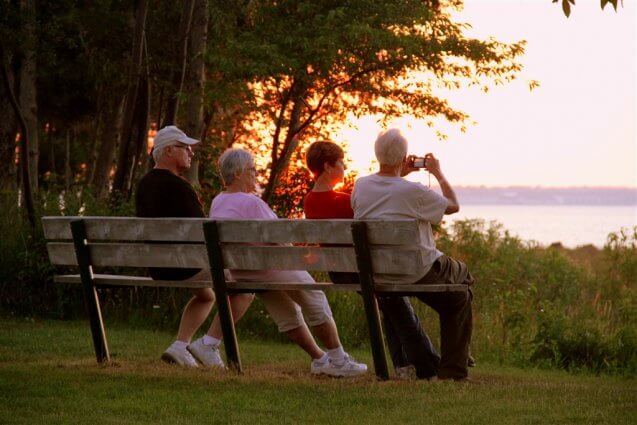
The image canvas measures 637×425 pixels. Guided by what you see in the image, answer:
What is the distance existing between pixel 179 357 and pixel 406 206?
1.85m

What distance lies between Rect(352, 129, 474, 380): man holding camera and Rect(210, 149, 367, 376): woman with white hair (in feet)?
1.93

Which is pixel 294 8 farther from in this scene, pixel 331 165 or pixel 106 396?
pixel 106 396

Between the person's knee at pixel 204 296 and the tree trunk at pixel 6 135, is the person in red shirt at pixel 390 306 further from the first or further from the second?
the tree trunk at pixel 6 135

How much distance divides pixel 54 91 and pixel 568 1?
82.6 feet

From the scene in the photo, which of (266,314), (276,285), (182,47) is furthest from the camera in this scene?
(182,47)

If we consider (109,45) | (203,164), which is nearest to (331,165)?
(203,164)

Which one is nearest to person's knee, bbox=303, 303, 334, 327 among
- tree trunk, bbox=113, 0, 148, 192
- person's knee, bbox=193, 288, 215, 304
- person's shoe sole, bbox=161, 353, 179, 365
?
person's knee, bbox=193, 288, 215, 304

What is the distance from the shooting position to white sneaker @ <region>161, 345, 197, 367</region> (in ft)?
26.1

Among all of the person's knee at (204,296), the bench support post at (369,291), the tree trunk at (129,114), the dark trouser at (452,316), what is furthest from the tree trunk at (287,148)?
the bench support post at (369,291)

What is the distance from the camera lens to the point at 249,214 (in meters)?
7.93

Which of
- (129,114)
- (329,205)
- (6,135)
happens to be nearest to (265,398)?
(329,205)

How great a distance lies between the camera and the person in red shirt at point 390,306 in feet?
25.4

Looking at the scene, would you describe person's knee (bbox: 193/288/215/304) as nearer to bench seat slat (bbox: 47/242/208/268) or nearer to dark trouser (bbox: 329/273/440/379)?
bench seat slat (bbox: 47/242/208/268)

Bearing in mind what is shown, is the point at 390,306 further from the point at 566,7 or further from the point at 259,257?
the point at 566,7
